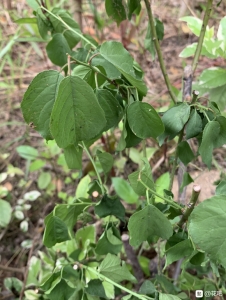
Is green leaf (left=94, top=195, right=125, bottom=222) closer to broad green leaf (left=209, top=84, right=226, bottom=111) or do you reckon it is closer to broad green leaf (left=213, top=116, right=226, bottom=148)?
broad green leaf (left=213, top=116, right=226, bottom=148)

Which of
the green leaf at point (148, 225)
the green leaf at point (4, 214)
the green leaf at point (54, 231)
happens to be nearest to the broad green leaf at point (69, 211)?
the green leaf at point (54, 231)

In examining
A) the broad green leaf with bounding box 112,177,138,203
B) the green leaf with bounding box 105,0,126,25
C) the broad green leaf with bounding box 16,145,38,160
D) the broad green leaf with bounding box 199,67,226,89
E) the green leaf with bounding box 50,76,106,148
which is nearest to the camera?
the green leaf with bounding box 50,76,106,148

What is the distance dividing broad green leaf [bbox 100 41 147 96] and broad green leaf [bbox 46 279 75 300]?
1.42ft

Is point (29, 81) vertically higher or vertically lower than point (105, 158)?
lower

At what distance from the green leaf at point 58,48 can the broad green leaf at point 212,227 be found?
43 cm

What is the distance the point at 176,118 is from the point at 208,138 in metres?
0.07

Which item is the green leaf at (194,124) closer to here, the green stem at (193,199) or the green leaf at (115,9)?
the green stem at (193,199)

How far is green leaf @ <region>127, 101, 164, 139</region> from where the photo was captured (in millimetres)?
513

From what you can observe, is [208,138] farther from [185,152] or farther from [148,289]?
[148,289]

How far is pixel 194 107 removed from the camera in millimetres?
576

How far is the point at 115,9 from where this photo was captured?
0.64 meters

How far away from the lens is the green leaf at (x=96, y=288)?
0.66 m

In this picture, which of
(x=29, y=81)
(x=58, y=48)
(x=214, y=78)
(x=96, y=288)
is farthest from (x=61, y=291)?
(x=29, y=81)

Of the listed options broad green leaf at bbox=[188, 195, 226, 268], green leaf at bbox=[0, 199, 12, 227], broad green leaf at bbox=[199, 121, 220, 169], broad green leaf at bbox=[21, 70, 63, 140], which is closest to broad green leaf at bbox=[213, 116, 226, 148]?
broad green leaf at bbox=[199, 121, 220, 169]
